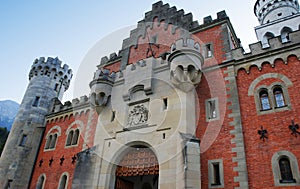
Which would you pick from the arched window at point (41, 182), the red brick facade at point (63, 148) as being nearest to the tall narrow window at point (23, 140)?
the red brick facade at point (63, 148)

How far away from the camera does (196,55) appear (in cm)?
1270

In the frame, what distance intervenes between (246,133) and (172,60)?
17.6 feet

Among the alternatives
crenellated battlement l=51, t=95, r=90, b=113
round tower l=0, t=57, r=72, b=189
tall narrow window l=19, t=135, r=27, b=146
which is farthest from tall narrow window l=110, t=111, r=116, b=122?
tall narrow window l=19, t=135, r=27, b=146

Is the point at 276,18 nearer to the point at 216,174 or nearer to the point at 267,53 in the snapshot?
the point at 267,53

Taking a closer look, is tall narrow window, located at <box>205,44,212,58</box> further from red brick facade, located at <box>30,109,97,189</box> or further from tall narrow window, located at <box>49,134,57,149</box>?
tall narrow window, located at <box>49,134,57,149</box>

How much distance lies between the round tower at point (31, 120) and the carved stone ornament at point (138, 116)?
11712 millimetres

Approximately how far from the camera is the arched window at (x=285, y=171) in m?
9.26

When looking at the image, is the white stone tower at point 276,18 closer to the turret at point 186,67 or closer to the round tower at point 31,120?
the turret at point 186,67

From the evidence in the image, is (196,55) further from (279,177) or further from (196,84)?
(279,177)

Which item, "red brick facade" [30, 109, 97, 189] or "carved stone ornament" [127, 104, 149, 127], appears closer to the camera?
"carved stone ornament" [127, 104, 149, 127]

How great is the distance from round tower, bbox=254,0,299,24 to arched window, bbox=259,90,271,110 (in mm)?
19679

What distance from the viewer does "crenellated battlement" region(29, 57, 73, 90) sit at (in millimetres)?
24156

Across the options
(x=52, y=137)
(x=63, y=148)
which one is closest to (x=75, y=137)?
(x=63, y=148)

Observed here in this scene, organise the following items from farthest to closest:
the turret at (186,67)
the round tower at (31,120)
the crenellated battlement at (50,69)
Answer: the crenellated battlement at (50,69)
the round tower at (31,120)
the turret at (186,67)
